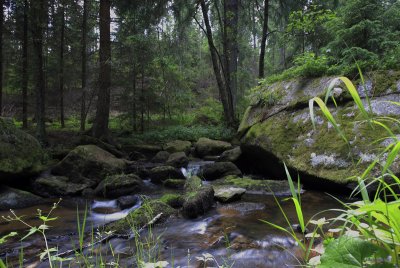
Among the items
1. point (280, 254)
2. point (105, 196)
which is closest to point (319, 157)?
point (280, 254)

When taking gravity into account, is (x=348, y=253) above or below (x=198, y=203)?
above

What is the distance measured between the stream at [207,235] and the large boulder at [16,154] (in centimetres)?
147

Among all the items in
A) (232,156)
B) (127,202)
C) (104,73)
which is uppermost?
(104,73)

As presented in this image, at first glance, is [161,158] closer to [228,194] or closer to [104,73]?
[104,73]

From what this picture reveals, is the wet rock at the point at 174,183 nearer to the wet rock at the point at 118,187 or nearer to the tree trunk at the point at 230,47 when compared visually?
the wet rock at the point at 118,187

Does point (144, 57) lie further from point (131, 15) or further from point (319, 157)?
point (319, 157)

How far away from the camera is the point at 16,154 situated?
8.18 meters

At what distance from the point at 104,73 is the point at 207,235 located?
33.0 feet

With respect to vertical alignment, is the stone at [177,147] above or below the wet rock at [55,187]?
above

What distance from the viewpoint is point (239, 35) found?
54.6ft

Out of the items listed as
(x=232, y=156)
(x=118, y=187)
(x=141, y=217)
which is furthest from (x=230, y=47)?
(x=141, y=217)

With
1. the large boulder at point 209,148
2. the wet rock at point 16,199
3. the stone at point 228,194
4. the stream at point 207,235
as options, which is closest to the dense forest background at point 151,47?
the large boulder at point 209,148

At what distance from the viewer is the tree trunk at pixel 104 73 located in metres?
13.0

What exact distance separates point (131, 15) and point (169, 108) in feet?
18.5
